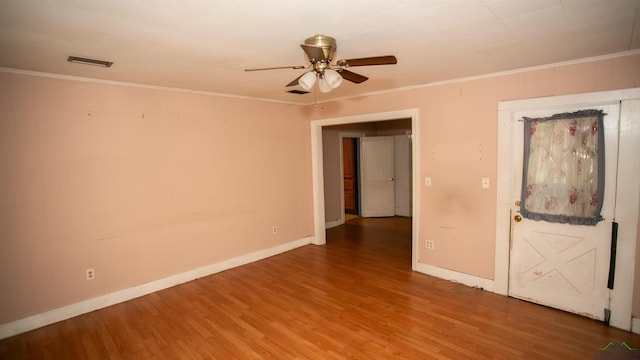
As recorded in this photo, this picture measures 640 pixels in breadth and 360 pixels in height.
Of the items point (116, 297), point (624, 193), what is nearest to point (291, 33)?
point (624, 193)

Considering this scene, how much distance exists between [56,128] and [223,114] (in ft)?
6.04

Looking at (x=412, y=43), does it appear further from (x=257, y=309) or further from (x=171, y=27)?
(x=257, y=309)

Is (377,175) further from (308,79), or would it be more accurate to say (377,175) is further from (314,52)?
(314,52)

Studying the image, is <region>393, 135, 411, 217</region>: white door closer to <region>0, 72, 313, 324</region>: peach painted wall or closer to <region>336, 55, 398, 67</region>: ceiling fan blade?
<region>0, 72, 313, 324</region>: peach painted wall

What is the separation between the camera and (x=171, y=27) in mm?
2053

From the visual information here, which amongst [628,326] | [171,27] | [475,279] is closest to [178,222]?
[171,27]

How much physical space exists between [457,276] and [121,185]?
4.07 m

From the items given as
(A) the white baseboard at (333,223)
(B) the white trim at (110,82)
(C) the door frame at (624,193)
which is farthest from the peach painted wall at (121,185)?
(C) the door frame at (624,193)

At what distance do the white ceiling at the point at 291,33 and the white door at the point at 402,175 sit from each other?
177 inches

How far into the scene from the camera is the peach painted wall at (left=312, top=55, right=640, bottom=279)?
3.38 m

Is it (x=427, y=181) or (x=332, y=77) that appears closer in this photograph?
(x=332, y=77)

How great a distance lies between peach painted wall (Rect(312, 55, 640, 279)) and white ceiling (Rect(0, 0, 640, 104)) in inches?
11.4

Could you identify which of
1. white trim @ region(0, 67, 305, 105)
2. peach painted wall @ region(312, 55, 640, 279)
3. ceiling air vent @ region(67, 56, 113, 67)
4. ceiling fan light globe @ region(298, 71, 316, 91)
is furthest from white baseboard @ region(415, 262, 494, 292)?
ceiling air vent @ region(67, 56, 113, 67)

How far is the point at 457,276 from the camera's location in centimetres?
397
